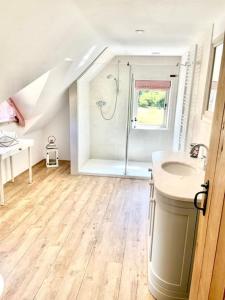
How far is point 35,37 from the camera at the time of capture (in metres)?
1.96

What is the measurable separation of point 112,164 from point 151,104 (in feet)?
5.20

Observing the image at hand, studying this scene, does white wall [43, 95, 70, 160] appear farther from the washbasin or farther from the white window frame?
the washbasin

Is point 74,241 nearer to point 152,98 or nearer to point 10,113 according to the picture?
point 10,113

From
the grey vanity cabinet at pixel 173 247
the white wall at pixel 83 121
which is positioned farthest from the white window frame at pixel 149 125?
the grey vanity cabinet at pixel 173 247

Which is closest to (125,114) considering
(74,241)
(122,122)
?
(122,122)

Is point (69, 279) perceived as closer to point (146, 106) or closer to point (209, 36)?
point (209, 36)

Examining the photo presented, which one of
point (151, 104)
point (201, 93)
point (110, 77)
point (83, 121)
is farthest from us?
point (151, 104)

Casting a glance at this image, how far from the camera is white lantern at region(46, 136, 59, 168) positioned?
4814mm

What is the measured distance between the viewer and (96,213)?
3.04 meters

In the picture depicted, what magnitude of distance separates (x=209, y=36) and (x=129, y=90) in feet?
7.65

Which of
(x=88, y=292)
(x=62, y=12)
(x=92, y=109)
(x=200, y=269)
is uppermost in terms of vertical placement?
(x=62, y=12)

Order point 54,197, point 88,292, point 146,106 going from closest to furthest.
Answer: point 88,292 < point 54,197 < point 146,106

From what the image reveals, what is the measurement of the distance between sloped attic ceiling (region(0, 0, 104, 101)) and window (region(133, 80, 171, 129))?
7.04ft

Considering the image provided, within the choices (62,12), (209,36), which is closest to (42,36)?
(62,12)
